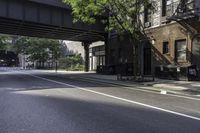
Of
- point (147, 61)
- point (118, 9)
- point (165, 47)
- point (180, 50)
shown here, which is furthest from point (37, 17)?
point (180, 50)

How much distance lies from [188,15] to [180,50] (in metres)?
3.61

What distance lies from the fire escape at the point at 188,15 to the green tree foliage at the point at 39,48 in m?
57.0

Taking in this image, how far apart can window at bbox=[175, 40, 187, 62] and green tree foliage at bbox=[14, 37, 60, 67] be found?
182ft

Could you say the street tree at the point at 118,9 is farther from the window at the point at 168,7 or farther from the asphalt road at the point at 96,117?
the asphalt road at the point at 96,117

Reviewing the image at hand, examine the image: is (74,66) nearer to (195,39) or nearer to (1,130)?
(195,39)

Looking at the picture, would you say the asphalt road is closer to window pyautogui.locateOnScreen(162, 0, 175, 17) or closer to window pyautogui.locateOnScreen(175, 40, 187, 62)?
window pyautogui.locateOnScreen(175, 40, 187, 62)

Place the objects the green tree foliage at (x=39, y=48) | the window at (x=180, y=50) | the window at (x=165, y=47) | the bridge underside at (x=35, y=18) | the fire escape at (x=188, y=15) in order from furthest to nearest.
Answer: the green tree foliage at (x=39, y=48) → the bridge underside at (x=35, y=18) → the window at (x=165, y=47) → the window at (x=180, y=50) → the fire escape at (x=188, y=15)

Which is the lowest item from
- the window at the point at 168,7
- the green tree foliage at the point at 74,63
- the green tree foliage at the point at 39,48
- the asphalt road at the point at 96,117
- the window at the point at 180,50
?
the asphalt road at the point at 96,117

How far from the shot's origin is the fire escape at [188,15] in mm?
29031

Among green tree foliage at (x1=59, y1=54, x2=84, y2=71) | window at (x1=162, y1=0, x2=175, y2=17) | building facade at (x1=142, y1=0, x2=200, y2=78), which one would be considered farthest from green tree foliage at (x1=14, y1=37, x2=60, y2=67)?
window at (x1=162, y1=0, x2=175, y2=17)

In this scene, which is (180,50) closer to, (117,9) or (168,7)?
(168,7)

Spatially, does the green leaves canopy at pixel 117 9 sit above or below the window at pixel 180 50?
above

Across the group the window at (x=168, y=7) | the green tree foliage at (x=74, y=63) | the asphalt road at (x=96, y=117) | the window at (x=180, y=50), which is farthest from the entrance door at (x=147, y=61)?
the green tree foliage at (x=74, y=63)

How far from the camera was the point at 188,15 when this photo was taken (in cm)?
2934
